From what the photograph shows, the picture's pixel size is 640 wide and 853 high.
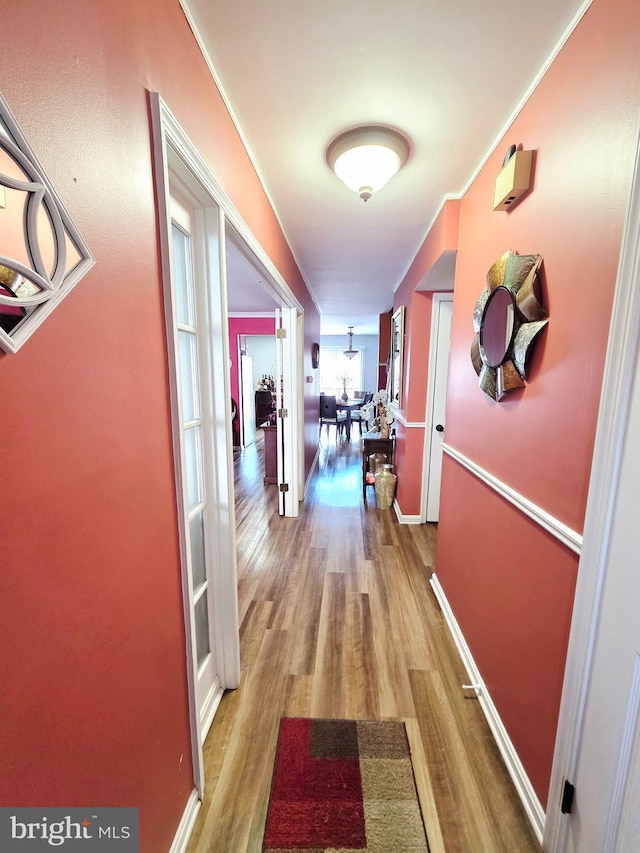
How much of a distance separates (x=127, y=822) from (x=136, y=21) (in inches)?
69.4

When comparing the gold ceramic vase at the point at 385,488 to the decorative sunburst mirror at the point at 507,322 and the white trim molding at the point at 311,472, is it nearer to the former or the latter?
the white trim molding at the point at 311,472

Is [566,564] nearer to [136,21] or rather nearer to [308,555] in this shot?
[136,21]

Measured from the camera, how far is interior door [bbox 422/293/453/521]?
2.85 meters

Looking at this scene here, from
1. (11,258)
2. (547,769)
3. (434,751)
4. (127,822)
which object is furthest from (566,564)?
(11,258)

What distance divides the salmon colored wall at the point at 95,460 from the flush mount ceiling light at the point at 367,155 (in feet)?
2.34

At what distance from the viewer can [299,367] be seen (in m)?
3.36

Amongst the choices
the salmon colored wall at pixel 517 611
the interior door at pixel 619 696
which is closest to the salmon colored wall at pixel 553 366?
the salmon colored wall at pixel 517 611

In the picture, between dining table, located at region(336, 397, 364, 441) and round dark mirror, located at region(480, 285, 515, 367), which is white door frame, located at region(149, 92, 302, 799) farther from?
dining table, located at region(336, 397, 364, 441)

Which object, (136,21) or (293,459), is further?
(293,459)

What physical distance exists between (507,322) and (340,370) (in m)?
8.05

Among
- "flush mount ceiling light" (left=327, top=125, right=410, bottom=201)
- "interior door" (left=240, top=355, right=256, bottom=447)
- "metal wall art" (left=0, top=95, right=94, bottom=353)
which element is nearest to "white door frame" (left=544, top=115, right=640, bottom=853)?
"flush mount ceiling light" (left=327, top=125, right=410, bottom=201)

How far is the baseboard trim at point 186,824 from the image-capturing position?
3.08ft

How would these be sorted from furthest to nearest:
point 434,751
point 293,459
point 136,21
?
point 293,459
point 434,751
point 136,21

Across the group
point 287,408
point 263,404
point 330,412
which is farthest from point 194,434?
point 330,412
